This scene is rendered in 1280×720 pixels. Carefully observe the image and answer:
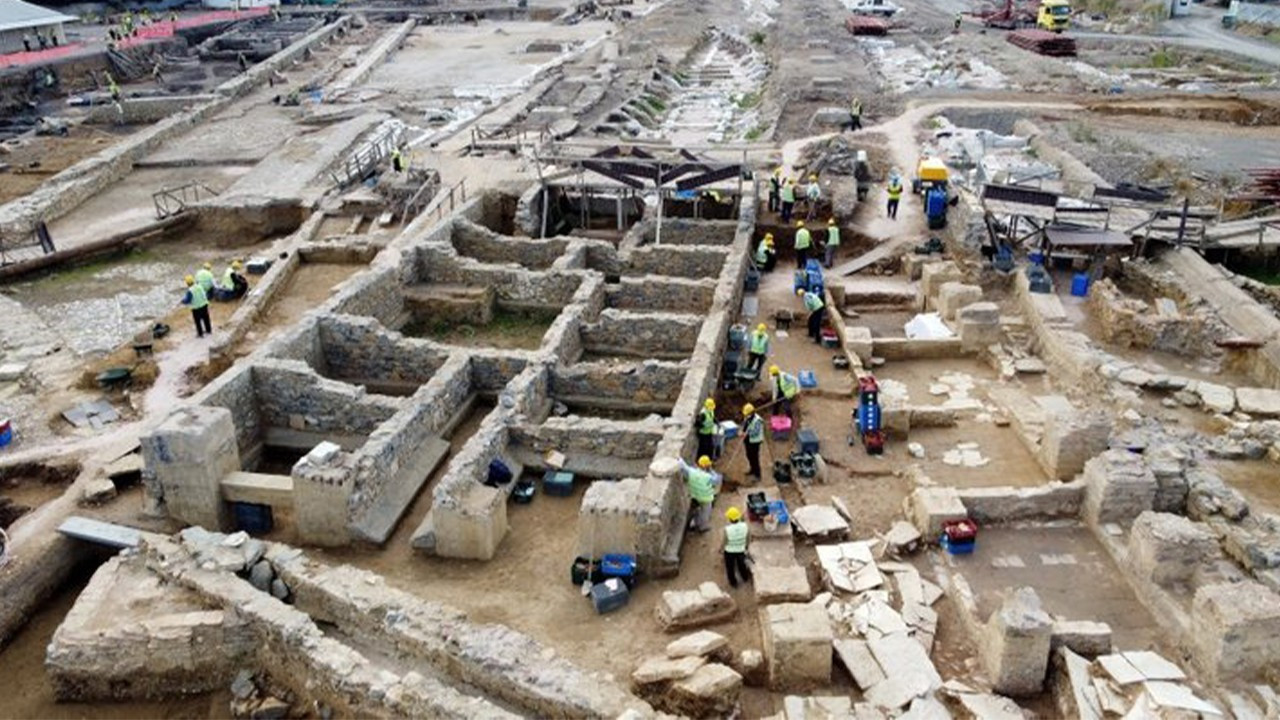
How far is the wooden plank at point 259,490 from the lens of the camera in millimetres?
12227

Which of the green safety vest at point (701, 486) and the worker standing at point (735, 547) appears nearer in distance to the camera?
the worker standing at point (735, 547)

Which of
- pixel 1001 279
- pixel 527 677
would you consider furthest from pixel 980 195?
pixel 527 677

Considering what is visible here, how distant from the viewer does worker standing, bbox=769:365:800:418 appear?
1441 cm

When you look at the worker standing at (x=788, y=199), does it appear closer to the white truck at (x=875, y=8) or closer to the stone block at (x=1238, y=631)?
the stone block at (x=1238, y=631)

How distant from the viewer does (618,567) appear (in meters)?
10.9

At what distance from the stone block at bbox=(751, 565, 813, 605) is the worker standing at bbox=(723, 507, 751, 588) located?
14.5 inches

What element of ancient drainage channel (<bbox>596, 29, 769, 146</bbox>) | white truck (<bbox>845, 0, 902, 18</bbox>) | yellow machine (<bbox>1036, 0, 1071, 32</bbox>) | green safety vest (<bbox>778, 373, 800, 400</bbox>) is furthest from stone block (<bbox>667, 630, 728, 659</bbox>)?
white truck (<bbox>845, 0, 902, 18</bbox>)

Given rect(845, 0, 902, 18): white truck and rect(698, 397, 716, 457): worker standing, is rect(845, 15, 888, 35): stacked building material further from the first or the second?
rect(698, 397, 716, 457): worker standing

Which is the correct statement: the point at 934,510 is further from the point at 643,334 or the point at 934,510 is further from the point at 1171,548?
the point at 643,334

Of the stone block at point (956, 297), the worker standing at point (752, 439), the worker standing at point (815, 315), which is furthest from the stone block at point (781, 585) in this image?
the stone block at point (956, 297)

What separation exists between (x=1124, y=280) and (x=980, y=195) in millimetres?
3192

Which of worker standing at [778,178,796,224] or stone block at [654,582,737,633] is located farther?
worker standing at [778,178,796,224]

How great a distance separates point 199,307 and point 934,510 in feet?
42.0

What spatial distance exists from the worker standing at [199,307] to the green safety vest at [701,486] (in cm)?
1008
